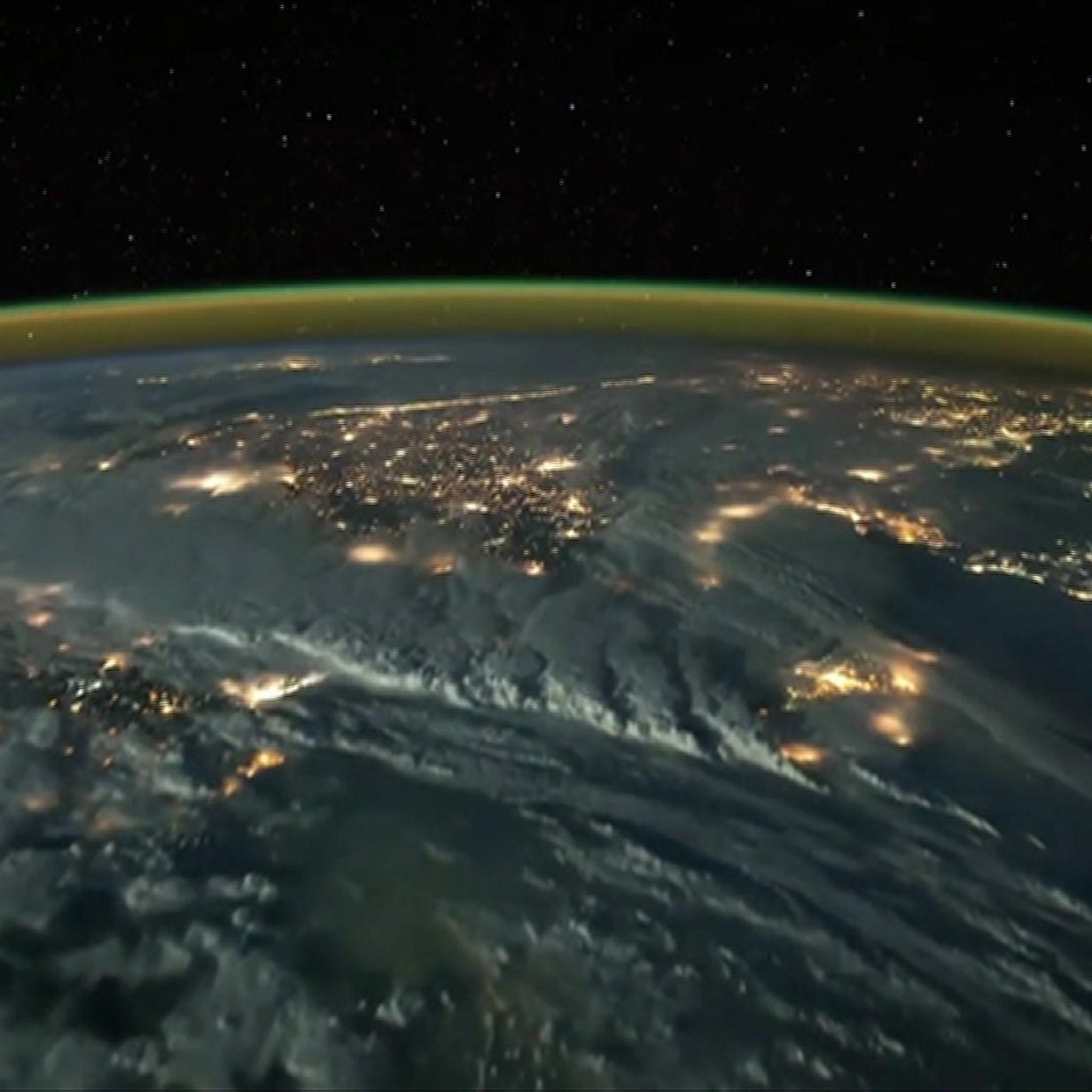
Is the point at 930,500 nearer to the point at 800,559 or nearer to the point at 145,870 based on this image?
the point at 800,559

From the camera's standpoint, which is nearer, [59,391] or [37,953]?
[37,953]

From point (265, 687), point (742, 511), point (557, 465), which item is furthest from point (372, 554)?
point (557, 465)

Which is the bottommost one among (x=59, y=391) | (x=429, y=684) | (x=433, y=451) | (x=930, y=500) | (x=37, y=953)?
(x=59, y=391)

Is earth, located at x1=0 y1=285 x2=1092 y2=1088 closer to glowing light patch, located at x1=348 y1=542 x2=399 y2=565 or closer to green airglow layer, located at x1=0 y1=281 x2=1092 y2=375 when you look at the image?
glowing light patch, located at x1=348 y1=542 x2=399 y2=565

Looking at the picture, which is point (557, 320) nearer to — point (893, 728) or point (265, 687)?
point (265, 687)

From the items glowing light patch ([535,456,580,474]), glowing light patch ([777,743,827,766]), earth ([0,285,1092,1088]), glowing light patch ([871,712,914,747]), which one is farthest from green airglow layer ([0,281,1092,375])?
glowing light patch ([777,743,827,766])

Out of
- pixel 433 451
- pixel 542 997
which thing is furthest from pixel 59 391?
pixel 542 997

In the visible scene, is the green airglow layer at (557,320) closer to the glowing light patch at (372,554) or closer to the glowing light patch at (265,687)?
the glowing light patch at (372,554)
